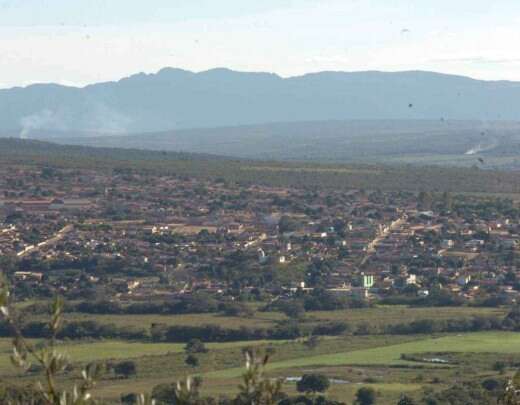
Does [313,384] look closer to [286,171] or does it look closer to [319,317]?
[319,317]

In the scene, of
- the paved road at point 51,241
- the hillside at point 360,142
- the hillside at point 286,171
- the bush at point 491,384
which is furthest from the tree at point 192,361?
the hillside at point 360,142

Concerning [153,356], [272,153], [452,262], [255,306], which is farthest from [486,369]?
[272,153]

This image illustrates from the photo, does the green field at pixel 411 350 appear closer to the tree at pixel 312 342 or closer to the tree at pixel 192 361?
the tree at pixel 312 342

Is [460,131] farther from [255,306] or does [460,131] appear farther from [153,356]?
[153,356]

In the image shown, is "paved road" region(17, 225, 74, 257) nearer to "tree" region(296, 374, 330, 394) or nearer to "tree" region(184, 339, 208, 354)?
"tree" region(184, 339, 208, 354)

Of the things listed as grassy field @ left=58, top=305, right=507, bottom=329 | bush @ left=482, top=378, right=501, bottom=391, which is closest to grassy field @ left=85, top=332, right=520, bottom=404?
bush @ left=482, top=378, right=501, bottom=391
